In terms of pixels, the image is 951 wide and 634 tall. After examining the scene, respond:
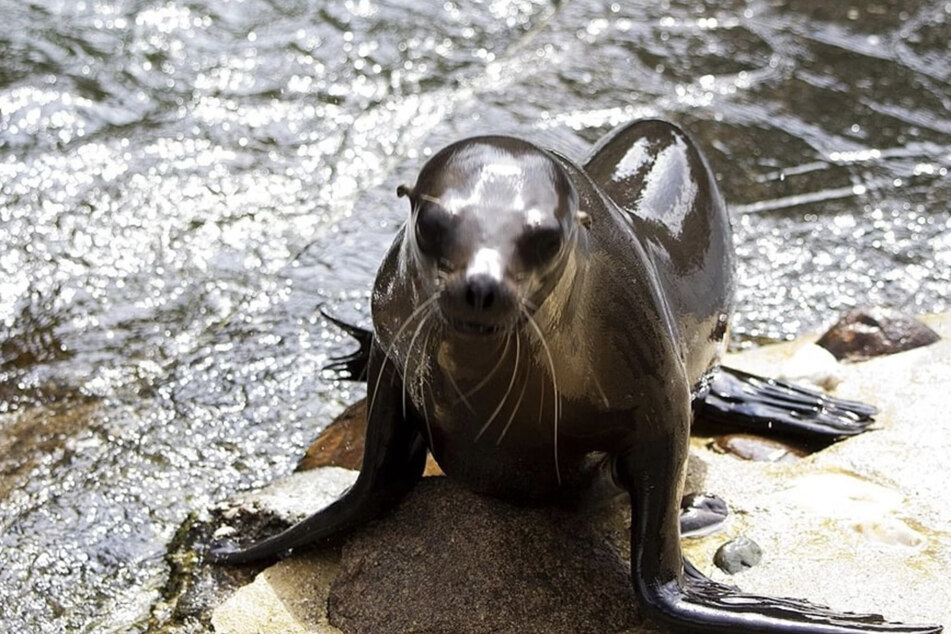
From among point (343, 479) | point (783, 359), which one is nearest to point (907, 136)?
point (783, 359)

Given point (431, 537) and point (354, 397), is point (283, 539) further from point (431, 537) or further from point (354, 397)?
point (354, 397)

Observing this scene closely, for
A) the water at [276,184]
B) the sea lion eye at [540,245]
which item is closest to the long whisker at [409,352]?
the sea lion eye at [540,245]

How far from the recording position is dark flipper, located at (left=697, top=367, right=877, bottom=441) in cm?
477

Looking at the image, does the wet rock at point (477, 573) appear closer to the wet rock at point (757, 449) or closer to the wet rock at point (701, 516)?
the wet rock at point (701, 516)

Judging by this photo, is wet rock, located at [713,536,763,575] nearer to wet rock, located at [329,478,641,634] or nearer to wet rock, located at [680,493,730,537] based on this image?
wet rock, located at [680,493,730,537]

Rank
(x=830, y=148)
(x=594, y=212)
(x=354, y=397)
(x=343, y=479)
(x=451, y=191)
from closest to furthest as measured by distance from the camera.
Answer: (x=451, y=191) < (x=594, y=212) < (x=343, y=479) < (x=354, y=397) < (x=830, y=148)

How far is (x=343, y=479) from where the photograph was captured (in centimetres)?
462

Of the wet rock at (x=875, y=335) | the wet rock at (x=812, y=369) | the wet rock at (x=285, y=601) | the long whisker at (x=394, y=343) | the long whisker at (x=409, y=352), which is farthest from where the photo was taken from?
the wet rock at (x=875, y=335)

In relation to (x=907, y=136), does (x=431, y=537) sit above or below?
above

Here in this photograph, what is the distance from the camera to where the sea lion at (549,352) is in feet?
9.93

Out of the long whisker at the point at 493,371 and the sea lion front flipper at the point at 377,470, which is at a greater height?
the long whisker at the point at 493,371

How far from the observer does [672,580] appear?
145 inches

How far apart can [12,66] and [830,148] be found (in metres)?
4.36

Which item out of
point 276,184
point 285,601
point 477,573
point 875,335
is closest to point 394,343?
point 477,573
